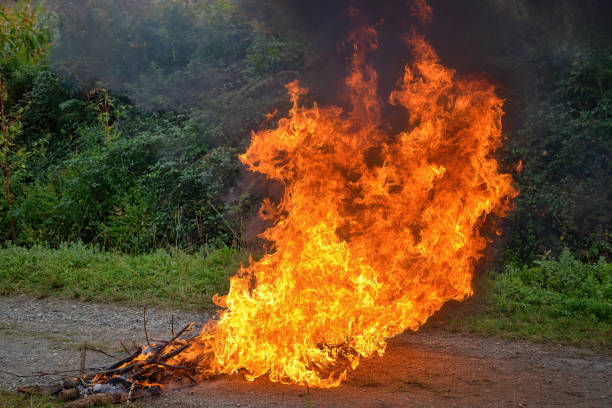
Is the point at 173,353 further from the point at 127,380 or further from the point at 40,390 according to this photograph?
the point at 40,390

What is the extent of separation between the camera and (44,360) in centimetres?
489

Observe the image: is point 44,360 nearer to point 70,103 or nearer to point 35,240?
point 35,240

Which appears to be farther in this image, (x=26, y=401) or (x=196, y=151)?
(x=196, y=151)

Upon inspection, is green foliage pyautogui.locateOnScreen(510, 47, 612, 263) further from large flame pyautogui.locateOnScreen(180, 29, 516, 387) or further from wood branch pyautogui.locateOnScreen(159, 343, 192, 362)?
wood branch pyautogui.locateOnScreen(159, 343, 192, 362)

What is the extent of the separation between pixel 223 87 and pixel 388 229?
8.02 m

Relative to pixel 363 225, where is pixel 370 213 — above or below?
above

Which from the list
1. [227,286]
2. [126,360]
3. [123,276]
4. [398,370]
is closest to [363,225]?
[398,370]

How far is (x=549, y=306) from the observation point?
612 cm

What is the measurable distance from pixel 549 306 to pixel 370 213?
2524mm

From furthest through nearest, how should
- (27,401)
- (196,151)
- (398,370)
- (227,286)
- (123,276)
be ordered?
(196,151) < (123,276) < (227,286) < (398,370) < (27,401)

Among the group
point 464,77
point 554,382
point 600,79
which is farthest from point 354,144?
point 600,79

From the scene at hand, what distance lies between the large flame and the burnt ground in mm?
360

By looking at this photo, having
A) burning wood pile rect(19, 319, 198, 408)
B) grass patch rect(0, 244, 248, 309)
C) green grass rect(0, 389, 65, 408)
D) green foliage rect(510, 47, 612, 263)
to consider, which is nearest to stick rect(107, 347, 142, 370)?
burning wood pile rect(19, 319, 198, 408)

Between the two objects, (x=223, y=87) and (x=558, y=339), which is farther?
(x=223, y=87)
